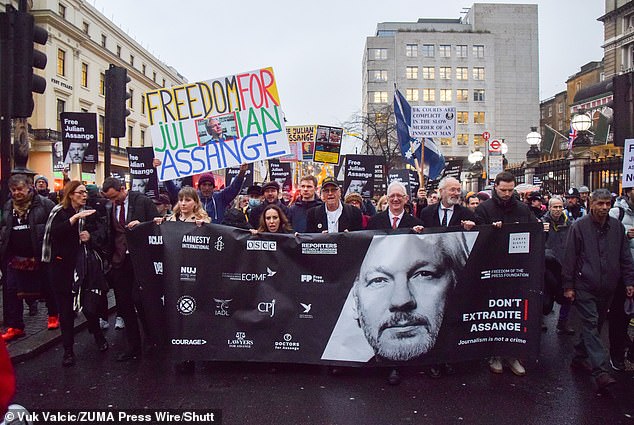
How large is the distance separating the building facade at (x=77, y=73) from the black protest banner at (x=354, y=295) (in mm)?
30055

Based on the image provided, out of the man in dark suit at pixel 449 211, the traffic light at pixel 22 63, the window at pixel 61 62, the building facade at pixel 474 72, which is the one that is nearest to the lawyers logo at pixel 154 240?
the traffic light at pixel 22 63

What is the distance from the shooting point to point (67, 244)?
218 inches

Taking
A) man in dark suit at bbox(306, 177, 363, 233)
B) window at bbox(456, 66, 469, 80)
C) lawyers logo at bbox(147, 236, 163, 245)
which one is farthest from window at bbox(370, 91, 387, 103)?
lawyers logo at bbox(147, 236, 163, 245)

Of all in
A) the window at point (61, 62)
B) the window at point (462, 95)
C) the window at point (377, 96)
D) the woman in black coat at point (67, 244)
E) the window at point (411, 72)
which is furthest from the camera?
the window at point (377, 96)

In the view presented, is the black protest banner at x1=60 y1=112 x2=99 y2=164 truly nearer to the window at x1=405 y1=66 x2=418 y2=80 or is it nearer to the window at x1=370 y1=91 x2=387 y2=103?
the window at x1=405 y1=66 x2=418 y2=80

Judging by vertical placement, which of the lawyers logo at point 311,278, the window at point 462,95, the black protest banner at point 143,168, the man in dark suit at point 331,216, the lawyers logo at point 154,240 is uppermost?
the window at point 462,95

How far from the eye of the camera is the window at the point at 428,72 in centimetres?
7569

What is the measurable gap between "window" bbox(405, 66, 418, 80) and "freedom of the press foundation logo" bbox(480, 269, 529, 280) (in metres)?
74.3

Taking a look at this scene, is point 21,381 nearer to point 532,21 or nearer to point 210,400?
point 210,400

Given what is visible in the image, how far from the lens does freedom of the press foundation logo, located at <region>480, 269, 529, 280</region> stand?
16.8ft

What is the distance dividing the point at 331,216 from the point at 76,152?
6.94 m

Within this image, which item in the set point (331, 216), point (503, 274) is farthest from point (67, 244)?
point (503, 274)

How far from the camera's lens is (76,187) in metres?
5.65

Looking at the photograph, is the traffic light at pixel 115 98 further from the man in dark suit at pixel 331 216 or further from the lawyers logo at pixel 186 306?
the lawyers logo at pixel 186 306
